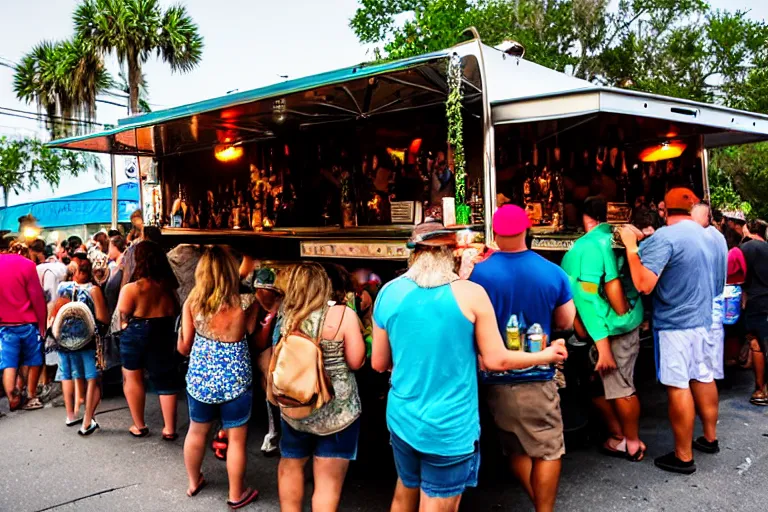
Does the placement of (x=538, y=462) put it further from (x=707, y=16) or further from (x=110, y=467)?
(x=707, y=16)

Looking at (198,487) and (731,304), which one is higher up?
Result: (731,304)

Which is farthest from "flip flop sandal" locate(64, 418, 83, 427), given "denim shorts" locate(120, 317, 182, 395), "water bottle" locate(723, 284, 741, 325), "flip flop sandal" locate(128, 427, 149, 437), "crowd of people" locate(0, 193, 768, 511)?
"water bottle" locate(723, 284, 741, 325)

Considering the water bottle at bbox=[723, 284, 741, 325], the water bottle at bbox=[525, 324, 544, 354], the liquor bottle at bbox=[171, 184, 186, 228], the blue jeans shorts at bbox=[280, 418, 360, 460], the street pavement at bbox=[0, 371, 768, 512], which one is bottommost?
the street pavement at bbox=[0, 371, 768, 512]

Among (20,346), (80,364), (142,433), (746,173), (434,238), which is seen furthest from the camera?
(746,173)

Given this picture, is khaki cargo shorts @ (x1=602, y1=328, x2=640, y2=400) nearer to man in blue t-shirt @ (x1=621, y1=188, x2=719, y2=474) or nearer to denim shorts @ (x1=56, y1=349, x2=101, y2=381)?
man in blue t-shirt @ (x1=621, y1=188, x2=719, y2=474)

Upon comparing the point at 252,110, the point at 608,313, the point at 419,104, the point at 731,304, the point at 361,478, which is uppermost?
the point at 419,104

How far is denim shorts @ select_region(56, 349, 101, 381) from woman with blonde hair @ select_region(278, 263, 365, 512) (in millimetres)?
3267

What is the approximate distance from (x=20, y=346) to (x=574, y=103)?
20.4 ft

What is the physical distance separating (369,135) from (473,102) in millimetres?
2517

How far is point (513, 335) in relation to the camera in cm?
323

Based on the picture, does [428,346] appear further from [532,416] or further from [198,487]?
[198,487]

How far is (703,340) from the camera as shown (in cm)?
434

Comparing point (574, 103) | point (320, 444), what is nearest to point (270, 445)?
point (320, 444)

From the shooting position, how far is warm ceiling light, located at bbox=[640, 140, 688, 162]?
8.81 meters
